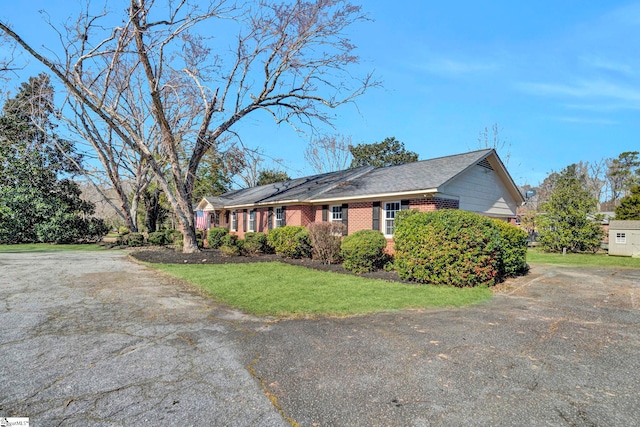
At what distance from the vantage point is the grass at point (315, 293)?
20.0ft

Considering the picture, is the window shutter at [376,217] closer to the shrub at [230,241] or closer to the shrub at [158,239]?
the shrub at [230,241]

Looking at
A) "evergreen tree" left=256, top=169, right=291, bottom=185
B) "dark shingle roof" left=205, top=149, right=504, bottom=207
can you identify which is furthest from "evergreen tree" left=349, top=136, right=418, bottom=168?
"dark shingle roof" left=205, top=149, right=504, bottom=207

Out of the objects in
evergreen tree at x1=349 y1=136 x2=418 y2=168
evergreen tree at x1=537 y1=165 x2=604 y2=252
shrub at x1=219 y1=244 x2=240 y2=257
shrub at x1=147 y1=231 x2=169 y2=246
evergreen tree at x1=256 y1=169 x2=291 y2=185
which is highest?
evergreen tree at x1=349 y1=136 x2=418 y2=168

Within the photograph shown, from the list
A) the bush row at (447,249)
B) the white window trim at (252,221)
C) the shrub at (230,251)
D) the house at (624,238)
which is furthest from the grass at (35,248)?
the house at (624,238)

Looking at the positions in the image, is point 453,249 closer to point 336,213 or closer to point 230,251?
point 336,213

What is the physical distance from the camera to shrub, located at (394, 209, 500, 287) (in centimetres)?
805

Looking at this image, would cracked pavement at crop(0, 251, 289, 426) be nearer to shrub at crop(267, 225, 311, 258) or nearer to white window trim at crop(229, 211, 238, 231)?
shrub at crop(267, 225, 311, 258)

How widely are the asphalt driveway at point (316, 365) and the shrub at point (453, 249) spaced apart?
1.77 metres

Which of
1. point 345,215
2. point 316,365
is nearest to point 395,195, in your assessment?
point 345,215

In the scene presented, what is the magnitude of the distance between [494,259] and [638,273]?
19.7ft

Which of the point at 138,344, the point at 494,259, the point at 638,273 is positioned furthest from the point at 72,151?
the point at 638,273

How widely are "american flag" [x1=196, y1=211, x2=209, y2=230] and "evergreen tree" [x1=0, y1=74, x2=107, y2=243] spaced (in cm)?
806

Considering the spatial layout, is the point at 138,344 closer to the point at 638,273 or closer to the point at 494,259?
the point at 494,259

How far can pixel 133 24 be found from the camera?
12211 millimetres
